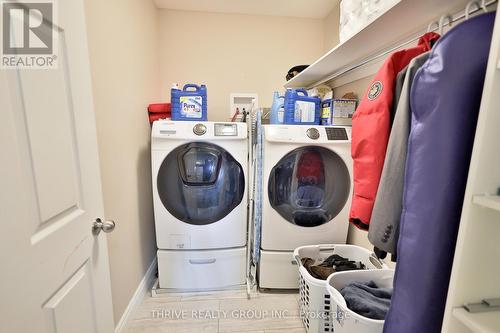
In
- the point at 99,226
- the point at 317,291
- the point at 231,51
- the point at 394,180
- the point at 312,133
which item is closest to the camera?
the point at 394,180

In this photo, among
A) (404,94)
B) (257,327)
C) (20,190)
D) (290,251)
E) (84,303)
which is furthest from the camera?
(290,251)

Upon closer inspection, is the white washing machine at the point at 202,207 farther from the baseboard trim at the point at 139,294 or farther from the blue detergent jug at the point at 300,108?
the blue detergent jug at the point at 300,108

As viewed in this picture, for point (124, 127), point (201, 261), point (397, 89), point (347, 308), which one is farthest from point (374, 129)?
point (201, 261)

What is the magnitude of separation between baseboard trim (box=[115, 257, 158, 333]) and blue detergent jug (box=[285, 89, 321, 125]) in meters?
1.57

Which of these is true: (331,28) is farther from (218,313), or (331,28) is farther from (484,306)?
(218,313)

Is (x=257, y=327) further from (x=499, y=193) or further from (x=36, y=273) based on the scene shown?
(x=499, y=193)

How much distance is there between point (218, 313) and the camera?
153cm

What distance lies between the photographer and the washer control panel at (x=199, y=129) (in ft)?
4.98

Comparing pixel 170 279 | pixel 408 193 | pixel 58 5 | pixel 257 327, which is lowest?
pixel 257 327

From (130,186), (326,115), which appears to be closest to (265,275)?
(130,186)

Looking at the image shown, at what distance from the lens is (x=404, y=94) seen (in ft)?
2.07

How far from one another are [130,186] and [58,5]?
41.6 inches

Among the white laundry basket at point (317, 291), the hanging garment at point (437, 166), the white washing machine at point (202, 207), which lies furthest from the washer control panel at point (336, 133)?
the hanging garment at point (437, 166)
